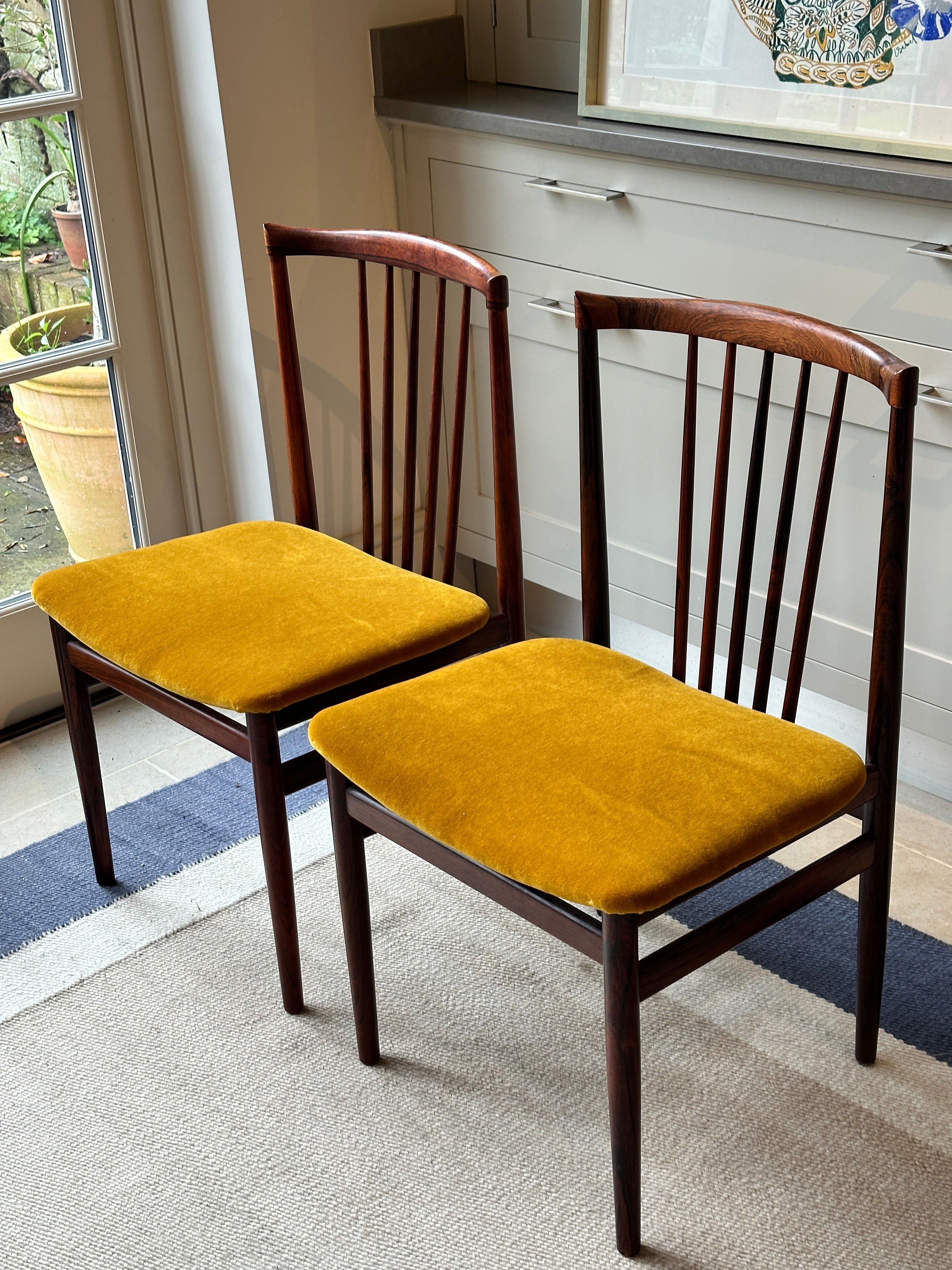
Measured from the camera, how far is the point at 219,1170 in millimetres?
1393

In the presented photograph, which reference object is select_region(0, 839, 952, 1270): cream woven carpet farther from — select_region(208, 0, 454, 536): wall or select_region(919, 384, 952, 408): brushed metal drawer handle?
select_region(208, 0, 454, 536): wall

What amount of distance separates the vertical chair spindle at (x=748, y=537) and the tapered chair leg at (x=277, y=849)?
51 cm

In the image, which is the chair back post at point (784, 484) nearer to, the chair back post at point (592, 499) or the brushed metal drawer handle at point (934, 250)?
the chair back post at point (592, 499)

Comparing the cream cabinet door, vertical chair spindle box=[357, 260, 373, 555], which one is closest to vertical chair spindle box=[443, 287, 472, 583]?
vertical chair spindle box=[357, 260, 373, 555]

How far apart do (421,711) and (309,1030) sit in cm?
50

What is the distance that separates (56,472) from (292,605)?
859 mm

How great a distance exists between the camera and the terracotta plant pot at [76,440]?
7.09 feet

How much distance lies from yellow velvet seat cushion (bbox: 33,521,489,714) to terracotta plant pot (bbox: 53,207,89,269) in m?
0.67

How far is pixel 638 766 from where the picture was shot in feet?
4.01

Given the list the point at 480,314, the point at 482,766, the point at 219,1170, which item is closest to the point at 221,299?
the point at 480,314

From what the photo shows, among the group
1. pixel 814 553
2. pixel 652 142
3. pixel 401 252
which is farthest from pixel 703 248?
pixel 814 553

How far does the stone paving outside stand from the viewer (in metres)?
2.16

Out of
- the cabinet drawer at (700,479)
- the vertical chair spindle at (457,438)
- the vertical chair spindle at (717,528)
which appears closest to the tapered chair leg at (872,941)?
the vertical chair spindle at (717,528)

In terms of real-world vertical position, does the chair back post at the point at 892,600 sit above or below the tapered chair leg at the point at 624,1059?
above
